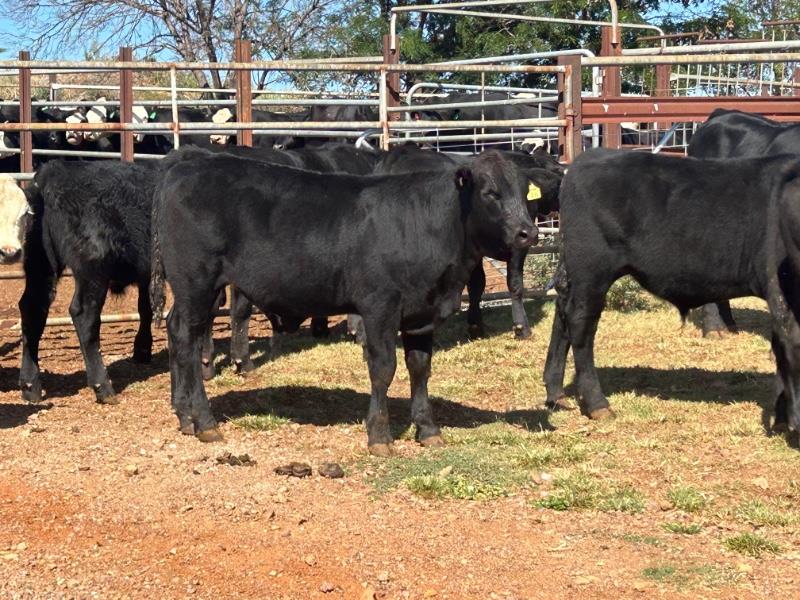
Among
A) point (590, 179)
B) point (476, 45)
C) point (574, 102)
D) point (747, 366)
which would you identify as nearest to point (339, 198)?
point (590, 179)

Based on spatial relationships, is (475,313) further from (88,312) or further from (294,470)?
(294,470)

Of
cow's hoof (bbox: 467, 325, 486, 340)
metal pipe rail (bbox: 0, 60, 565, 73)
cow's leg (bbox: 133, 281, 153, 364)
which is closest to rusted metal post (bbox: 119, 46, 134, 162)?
metal pipe rail (bbox: 0, 60, 565, 73)

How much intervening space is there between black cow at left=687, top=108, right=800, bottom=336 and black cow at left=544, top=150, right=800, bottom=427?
2313 mm

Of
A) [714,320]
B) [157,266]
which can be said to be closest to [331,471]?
[157,266]

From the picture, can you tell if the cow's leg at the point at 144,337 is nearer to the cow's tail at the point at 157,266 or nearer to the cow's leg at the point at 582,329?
the cow's tail at the point at 157,266

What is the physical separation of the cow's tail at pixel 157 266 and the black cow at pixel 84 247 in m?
0.95

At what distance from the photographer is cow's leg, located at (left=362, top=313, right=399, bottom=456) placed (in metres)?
6.82

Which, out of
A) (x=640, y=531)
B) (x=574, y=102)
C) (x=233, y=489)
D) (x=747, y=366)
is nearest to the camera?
(x=640, y=531)

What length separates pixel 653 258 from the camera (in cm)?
753

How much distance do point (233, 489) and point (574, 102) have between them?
6337mm

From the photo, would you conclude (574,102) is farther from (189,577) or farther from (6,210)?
(189,577)

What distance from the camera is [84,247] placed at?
8539 millimetres

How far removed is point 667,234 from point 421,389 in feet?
6.28

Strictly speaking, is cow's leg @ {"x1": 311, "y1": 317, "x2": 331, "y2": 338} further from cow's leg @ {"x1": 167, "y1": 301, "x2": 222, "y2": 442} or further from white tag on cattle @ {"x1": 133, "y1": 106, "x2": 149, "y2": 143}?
white tag on cattle @ {"x1": 133, "y1": 106, "x2": 149, "y2": 143}
